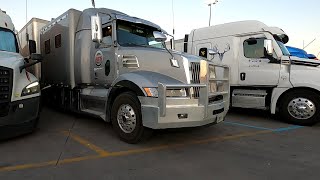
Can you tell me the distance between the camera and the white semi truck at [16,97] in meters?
5.52

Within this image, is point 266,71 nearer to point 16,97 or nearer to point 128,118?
point 128,118

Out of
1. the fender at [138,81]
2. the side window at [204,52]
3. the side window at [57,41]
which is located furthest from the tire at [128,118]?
the side window at [204,52]

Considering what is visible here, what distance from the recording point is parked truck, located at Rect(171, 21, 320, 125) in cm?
796

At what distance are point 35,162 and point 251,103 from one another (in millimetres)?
6362

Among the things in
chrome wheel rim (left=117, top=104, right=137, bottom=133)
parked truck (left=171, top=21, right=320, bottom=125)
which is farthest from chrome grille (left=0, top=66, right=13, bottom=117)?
parked truck (left=171, top=21, right=320, bottom=125)

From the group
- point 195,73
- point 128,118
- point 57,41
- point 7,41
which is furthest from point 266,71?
point 7,41

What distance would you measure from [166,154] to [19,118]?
2.93 meters

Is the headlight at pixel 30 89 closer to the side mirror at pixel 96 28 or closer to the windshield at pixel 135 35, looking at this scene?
the side mirror at pixel 96 28

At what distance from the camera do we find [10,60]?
19.5 feet

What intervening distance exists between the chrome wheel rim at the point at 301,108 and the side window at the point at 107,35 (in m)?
5.18

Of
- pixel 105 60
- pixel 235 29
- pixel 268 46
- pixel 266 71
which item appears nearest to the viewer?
pixel 105 60

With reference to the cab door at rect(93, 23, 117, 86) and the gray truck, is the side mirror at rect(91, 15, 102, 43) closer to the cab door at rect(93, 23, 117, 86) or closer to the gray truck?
the gray truck

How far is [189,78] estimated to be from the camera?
5.43 metres

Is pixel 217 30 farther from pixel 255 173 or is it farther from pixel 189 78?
pixel 255 173
